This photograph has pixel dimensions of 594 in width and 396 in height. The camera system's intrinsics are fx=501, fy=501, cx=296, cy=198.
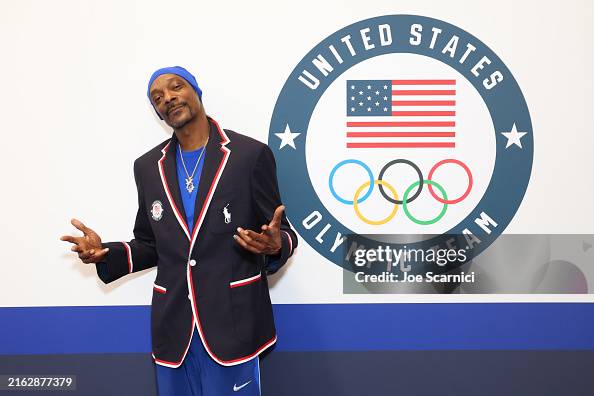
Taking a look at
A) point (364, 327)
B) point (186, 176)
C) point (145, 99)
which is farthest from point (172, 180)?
point (364, 327)

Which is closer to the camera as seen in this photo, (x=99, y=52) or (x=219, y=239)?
(x=219, y=239)

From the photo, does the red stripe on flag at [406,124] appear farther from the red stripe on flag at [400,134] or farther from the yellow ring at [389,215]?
the yellow ring at [389,215]

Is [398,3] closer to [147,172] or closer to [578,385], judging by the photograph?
[147,172]

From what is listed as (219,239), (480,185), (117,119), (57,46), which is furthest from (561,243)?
(57,46)

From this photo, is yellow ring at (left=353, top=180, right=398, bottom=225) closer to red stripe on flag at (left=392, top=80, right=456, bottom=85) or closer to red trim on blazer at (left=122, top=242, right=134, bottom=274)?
red stripe on flag at (left=392, top=80, right=456, bottom=85)

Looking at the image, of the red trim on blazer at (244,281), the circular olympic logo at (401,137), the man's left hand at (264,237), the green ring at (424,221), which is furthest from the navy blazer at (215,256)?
the green ring at (424,221)

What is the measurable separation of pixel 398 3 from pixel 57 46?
1.50 m

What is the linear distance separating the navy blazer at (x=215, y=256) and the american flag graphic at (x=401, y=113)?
58cm

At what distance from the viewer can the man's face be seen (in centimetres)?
175

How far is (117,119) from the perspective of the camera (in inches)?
86.9

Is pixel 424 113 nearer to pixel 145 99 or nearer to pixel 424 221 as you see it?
pixel 424 221

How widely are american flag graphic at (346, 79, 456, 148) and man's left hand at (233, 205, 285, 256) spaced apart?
78cm

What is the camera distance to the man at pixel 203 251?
1689 mm

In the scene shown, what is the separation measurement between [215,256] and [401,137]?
100cm
